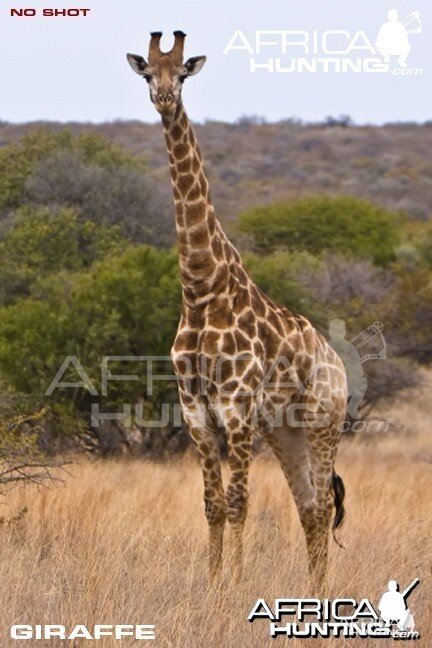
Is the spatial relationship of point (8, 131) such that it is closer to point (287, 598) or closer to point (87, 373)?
point (87, 373)

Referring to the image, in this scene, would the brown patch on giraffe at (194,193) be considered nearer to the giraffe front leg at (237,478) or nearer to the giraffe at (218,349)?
the giraffe at (218,349)

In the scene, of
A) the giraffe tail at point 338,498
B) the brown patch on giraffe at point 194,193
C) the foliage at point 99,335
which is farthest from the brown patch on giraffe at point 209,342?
the foliage at point 99,335

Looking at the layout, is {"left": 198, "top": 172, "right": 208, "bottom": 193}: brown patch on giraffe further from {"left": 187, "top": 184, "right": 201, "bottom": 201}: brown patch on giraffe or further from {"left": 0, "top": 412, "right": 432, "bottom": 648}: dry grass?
{"left": 0, "top": 412, "right": 432, "bottom": 648}: dry grass

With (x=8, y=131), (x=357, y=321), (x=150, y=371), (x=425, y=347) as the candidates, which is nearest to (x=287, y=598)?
(x=150, y=371)

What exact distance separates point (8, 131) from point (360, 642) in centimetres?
3270

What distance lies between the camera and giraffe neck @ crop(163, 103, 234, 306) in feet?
22.8

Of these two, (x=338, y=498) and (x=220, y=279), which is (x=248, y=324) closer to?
(x=220, y=279)

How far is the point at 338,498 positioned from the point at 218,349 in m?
1.41

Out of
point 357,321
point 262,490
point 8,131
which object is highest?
point 8,131

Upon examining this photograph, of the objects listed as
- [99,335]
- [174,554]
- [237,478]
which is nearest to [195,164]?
[237,478]

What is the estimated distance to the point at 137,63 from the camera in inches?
261

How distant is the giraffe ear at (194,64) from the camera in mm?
6637

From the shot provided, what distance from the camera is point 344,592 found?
6.40 m

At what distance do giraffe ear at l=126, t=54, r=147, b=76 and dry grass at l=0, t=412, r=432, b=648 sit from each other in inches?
101
